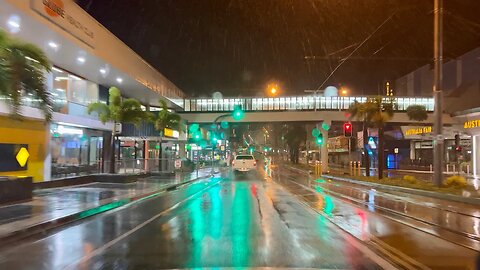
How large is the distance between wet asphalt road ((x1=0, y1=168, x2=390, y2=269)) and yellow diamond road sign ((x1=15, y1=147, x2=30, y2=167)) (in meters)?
9.71

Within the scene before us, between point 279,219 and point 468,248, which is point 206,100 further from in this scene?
point 468,248

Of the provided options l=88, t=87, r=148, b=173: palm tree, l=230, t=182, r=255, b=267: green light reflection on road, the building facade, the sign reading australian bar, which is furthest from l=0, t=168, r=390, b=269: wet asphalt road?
l=88, t=87, r=148, b=173: palm tree

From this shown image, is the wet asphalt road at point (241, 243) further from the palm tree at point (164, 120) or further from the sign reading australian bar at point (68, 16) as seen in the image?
the palm tree at point (164, 120)

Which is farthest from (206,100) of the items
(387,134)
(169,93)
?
(387,134)

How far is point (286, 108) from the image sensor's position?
67000mm

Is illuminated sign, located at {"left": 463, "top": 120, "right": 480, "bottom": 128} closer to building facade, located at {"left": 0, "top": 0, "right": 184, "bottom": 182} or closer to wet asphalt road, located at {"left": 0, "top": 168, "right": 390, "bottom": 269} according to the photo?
building facade, located at {"left": 0, "top": 0, "right": 184, "bottom": 182}

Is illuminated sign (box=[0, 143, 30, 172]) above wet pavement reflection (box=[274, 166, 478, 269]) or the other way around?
above

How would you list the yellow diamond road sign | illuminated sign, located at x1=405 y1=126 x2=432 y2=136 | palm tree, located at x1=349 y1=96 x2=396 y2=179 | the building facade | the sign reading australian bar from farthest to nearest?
illuminated sign, located at x1=405 y1=126 x2=432 y2=136
palm tree, located at x1=349 y1=96 x2=396 y2=179
the yellow diamond road sign
the building facade
the sign reading australian bar

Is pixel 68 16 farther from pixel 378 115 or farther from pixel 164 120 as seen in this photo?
pixel 378 115

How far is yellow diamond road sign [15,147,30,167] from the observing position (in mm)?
23577

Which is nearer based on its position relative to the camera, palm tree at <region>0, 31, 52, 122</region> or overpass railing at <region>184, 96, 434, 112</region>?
palm tree at <region>0, 31, 52, 122</region>

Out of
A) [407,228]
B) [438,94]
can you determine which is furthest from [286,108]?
[407,228]

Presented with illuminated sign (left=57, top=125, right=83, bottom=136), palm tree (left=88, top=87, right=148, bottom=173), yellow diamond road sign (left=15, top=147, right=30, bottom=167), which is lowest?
yellow diamond road sign (left=15, top=147, right=30, bottom=167)

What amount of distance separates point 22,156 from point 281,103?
4767cm
